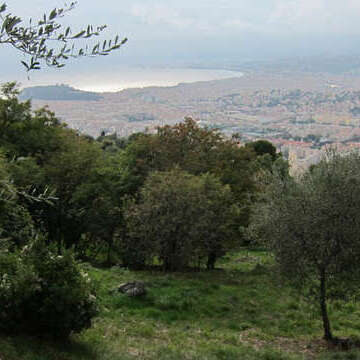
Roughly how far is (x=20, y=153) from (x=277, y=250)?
596 inches

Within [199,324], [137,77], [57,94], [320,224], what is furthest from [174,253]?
[137,77]

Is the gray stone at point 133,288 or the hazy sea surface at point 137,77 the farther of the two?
the hazy sea surface at point 137,77

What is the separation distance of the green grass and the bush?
323 mm

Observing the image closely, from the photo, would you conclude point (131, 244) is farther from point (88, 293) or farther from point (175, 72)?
point (175, 72)

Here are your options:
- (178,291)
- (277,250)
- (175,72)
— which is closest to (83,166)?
(178,291)

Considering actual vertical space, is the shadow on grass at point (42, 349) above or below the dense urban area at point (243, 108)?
below

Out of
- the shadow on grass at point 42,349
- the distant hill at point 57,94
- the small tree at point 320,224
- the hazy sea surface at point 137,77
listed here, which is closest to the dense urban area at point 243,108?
the distant hill at point 57,94

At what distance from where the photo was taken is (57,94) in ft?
332

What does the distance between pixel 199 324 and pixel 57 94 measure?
95.2 m

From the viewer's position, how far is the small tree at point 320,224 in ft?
33.3

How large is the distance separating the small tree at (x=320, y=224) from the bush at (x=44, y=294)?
4536 mm

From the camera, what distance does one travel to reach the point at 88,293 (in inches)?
317

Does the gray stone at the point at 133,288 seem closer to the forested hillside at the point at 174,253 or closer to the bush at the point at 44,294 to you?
the forested hillside at the point at 174,253

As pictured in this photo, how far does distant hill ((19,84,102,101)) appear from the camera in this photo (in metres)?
87.6
